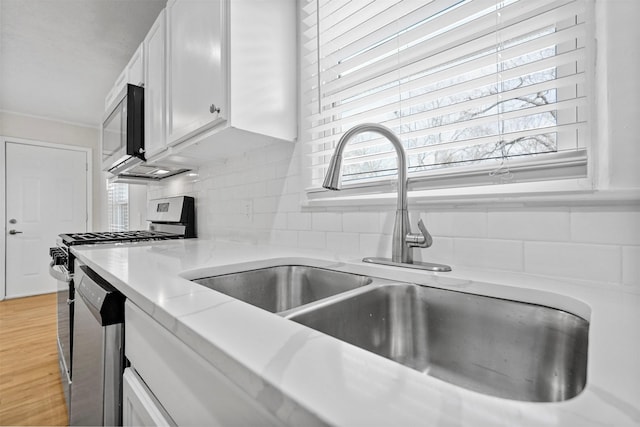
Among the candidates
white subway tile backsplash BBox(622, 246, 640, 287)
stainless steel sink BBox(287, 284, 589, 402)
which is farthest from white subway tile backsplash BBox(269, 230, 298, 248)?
white subway tile backsplash BBox(622, 246, 640, 287)

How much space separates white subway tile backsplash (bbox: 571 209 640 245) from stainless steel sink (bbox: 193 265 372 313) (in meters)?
0.55

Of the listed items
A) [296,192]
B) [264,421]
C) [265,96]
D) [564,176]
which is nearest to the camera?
[264,421]

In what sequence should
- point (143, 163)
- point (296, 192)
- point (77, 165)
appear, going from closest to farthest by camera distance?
point (296, 192)
point (143, 163)
point (77, 165)

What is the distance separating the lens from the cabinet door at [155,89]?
168 cm

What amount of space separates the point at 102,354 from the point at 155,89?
1505 millimetres

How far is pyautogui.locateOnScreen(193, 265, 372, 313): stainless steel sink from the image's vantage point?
95cm

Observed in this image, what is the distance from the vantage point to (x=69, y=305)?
4.76 ft

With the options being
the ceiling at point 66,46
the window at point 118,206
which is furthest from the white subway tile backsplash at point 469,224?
the window at point 118,206

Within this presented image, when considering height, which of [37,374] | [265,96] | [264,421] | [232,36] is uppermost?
[232,36]

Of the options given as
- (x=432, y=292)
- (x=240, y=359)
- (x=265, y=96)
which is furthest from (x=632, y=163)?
(x=265, y=96)

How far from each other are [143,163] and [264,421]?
6.89 ft

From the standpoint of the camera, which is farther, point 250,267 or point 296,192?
point 296,192

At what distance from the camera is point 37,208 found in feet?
13.2

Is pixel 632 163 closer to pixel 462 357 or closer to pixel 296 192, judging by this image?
pixel 462 357
